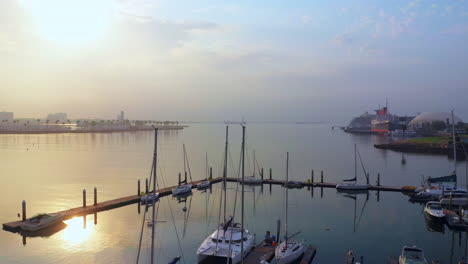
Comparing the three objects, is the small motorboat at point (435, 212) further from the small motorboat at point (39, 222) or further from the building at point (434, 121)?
the building at point (434, 121)

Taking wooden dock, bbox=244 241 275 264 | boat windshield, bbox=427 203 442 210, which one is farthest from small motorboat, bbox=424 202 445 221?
wooden dock, bbox=244 241 275 264

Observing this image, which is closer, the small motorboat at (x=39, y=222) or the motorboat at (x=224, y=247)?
the motorboat at (x=224, y=247)

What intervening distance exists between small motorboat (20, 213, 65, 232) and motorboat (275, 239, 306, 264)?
1543 cm

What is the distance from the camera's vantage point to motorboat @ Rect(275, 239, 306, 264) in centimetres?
1970

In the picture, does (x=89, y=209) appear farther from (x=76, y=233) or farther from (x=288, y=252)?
(x=288, y=252)

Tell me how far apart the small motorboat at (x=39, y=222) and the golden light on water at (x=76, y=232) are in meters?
0.97

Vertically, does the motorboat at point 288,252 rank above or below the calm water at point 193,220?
above

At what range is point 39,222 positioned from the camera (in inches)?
1016

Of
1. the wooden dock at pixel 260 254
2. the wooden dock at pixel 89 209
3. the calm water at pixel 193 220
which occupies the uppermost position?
the wooden dock at pixel 89 209

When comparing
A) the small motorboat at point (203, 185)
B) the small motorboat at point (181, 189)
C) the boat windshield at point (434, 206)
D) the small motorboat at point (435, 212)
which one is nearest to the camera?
the small motorboat at point (435, 212)

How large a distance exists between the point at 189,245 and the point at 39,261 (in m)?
8.03

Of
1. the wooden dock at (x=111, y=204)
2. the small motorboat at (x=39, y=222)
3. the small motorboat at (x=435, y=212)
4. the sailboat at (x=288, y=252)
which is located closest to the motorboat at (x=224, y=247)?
the sailboat at (x=288, y=252)

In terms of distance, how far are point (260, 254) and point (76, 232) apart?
1245cm

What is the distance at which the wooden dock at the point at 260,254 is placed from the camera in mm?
20094
